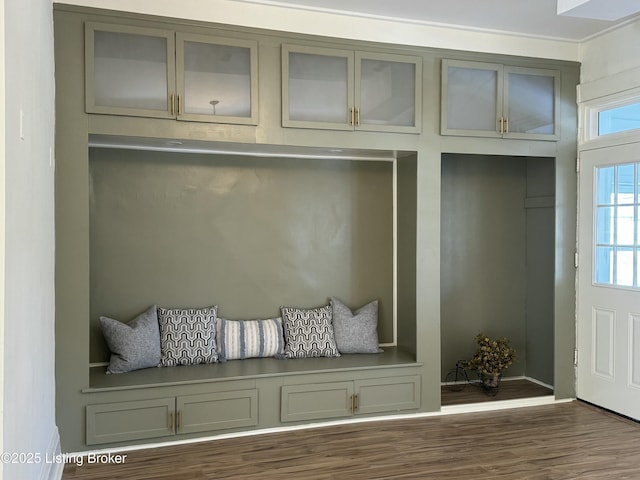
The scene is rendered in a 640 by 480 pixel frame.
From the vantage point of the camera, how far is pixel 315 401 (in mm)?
3918

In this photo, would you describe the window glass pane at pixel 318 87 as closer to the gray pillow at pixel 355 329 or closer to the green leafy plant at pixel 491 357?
the gray pillow at pixel 355 329

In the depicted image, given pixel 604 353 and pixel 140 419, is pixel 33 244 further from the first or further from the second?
pixel 604 353

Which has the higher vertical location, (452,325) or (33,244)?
(33,244)

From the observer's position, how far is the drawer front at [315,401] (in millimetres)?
3850

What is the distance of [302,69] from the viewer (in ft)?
12.7

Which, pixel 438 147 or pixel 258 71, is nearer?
pixel 258 71

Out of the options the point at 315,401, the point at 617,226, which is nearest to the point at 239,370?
the point at 315,401

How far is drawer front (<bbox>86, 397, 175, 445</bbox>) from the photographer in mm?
3455

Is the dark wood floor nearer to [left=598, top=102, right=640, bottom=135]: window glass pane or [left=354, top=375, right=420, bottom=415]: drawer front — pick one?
[left=354, top=375, right=420, bottom=415]: drawer front

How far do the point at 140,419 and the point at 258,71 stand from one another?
226cm

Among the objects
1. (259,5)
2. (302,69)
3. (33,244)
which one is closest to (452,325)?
(302,69)

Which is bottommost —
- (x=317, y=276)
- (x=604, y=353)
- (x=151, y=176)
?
(x=604, y=353)

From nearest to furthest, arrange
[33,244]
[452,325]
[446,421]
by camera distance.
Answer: [33,244], [446,421], [452,325]

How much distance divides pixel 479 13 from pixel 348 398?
8.95 ft
